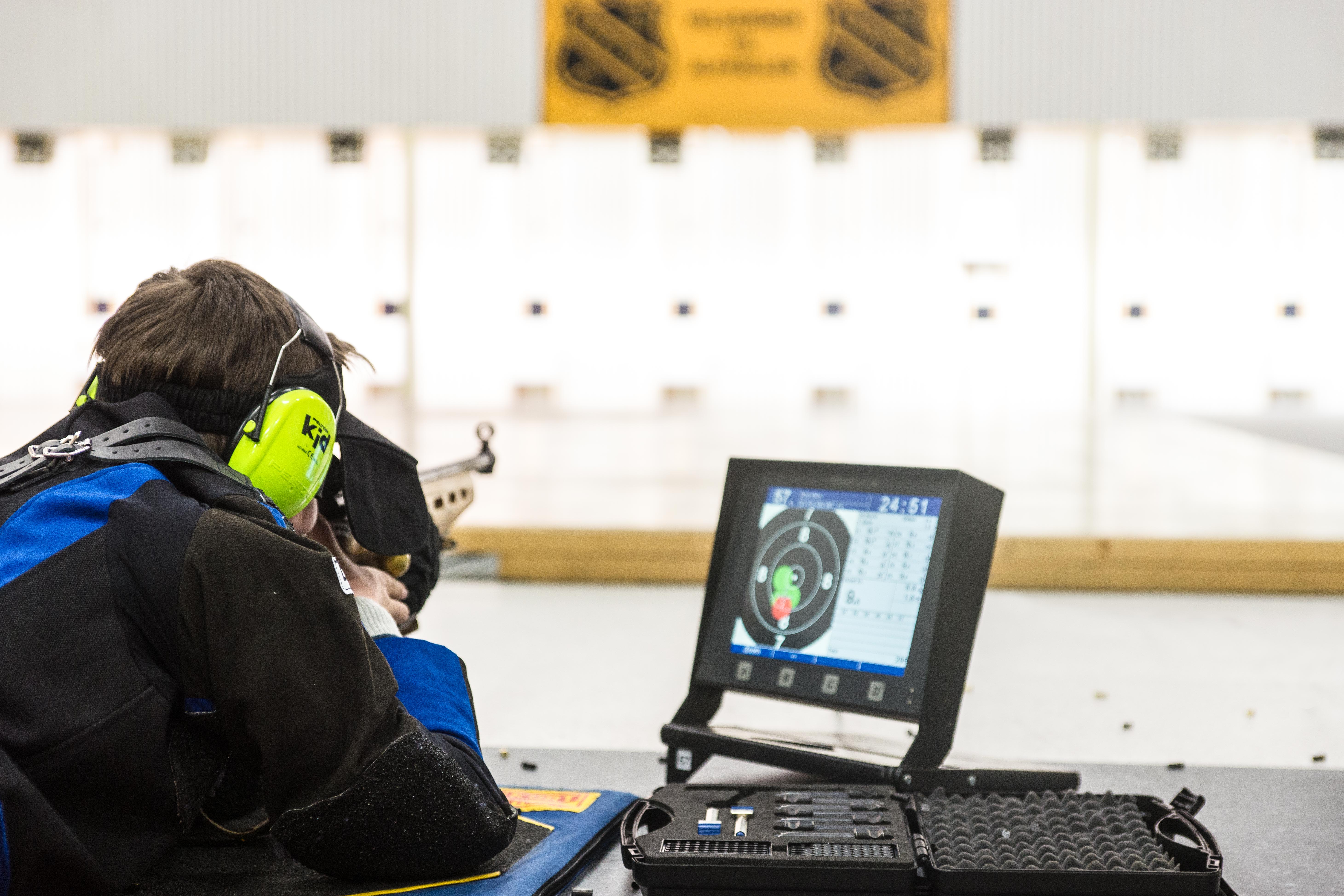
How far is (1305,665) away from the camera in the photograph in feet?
9.36

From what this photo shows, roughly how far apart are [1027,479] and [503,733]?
3.73m

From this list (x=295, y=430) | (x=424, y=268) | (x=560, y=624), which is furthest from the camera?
(x=424, y=268)

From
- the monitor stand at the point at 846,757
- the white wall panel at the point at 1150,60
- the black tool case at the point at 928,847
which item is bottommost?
the monitor stand at the point at 846,757

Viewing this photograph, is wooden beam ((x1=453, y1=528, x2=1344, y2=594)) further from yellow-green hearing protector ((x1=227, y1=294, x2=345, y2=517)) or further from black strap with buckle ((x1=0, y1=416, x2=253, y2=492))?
black strap with buckle ((x1=0, y1=416, x2=253, y2=492))

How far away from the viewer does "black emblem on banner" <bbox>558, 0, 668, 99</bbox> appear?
519cm

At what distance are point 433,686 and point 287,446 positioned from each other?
0.90 ft

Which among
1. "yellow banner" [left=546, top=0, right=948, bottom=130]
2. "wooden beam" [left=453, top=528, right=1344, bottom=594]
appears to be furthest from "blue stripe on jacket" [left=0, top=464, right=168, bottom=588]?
"yellow banner" [left=546, top=0, right=948, bottom=130]

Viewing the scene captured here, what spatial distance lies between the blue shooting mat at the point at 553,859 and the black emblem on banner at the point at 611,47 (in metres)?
4.28

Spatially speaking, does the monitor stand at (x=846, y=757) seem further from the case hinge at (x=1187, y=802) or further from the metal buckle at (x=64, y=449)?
the metal buckle at (x=64, y=449)

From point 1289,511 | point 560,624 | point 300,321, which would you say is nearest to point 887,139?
point 1289,511

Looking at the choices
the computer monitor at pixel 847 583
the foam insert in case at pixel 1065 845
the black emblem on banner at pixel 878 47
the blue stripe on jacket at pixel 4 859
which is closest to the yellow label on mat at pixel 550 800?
the computer monitor at pixel 847 583

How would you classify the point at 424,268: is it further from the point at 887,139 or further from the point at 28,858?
the point at 28,858

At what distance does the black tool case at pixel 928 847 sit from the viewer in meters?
1.08

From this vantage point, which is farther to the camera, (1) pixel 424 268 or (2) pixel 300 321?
(1) pixel 424 268
